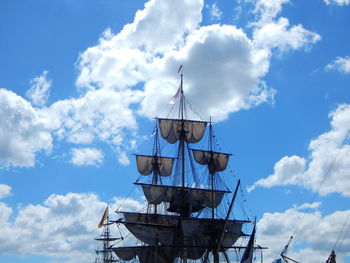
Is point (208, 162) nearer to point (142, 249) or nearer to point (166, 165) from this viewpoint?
point (166, 165)

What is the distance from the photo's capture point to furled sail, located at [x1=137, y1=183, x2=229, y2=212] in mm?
106562

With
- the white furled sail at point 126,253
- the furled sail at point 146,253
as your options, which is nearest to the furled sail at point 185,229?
the furled sail at point 146,253

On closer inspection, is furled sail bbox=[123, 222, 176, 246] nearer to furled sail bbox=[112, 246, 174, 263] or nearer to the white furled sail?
furled sail bbox=[112, 246, 174, 263]

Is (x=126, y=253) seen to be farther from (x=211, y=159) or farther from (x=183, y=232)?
(x=211, y=159)

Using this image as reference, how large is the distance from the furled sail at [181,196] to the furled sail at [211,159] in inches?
206

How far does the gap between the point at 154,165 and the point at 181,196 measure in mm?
13318

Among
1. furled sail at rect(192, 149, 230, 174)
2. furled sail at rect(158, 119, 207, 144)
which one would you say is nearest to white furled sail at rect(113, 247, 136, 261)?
furled sail at rect(192, 149, 230, 174)

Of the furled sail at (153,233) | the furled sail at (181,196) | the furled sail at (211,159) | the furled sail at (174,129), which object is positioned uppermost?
the furled sail at (174,129)

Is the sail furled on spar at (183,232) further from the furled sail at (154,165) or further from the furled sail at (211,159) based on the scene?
the furled sail at (211,159)

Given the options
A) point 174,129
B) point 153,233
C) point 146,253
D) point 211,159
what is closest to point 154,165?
point 174,129

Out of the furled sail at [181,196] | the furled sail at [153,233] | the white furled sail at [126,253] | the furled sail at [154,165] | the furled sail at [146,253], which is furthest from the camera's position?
the furled sail at [154,165]

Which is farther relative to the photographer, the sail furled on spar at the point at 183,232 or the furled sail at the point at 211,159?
the furled sail at the point at 211,159

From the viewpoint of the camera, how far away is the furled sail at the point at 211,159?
111562mm

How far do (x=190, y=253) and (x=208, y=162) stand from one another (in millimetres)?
19493
